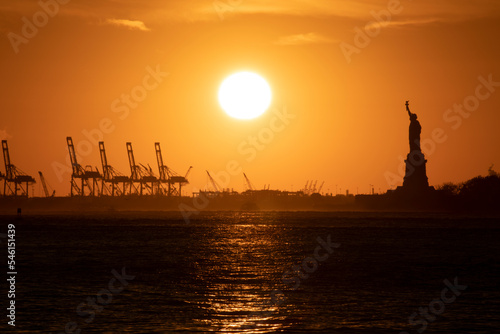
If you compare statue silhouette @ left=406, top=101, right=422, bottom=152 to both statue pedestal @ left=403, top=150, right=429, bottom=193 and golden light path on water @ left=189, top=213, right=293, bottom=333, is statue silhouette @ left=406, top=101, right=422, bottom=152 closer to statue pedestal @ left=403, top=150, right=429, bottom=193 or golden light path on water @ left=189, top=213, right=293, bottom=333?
statue pedestal @ left=403, top=150, right=429, bottom=193

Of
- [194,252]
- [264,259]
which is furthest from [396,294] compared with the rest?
[194,252]

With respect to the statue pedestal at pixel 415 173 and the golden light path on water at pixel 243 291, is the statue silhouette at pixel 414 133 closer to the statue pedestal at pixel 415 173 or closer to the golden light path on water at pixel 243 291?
the statue pedestal at pixel 415 173

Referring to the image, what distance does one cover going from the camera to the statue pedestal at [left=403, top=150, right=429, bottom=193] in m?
139

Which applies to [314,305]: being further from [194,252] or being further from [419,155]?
[419,155]

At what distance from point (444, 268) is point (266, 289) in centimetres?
1850

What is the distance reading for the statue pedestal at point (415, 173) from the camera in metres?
139

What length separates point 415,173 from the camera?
142875 millimetres

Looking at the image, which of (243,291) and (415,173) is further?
(415,173)

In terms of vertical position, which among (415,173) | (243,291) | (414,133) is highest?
(414,133)

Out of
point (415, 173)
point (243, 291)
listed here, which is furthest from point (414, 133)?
point (243, 291)

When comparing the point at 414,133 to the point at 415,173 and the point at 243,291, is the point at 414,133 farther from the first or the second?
the point at 243,291

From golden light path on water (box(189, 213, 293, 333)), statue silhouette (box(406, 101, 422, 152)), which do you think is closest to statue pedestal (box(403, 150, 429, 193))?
statue silhouette (box(406, 101, 422, 152))

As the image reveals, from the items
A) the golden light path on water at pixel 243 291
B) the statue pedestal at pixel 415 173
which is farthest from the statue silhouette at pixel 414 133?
the golden light path on water at pixel 243 291

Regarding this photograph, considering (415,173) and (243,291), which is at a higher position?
(415,173)
